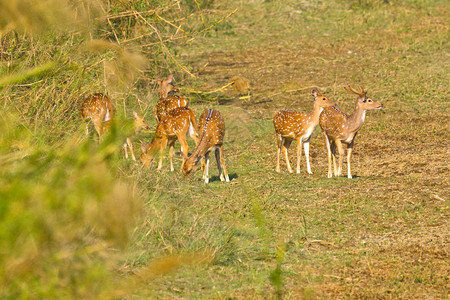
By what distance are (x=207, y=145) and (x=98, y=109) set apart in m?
2.16

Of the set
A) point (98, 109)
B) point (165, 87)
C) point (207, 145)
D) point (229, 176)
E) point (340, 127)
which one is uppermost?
point (165, 87)

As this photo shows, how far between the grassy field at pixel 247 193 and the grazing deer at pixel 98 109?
0.15 meters

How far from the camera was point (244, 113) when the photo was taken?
14.7 metres

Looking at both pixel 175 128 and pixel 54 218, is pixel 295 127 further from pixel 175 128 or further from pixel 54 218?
pixel 54 218

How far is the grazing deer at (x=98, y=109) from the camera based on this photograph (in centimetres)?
891

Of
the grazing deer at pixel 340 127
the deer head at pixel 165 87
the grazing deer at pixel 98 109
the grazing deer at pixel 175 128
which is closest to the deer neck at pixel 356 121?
the grazing deer at pixel 340 127

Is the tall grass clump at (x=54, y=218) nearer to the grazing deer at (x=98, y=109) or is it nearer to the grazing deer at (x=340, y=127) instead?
the grazing deer at (x=98, y=109)

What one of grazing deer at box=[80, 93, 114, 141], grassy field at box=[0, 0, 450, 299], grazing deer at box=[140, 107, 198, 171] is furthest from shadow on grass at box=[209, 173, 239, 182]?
grazing deer at box=[80, 93, 114, 141]

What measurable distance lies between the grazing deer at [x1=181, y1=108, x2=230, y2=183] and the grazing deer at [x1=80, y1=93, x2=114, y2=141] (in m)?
1.13

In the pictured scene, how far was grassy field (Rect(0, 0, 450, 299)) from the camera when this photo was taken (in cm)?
378

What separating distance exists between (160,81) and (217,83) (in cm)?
382

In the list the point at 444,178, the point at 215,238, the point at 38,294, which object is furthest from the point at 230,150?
the point at 38,294

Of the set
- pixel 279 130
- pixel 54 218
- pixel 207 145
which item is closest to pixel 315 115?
pixel 279 130

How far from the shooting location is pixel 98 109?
9.27m
